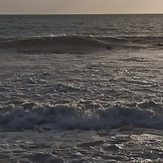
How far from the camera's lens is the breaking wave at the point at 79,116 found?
343 inches

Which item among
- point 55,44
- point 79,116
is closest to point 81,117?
point 79,116

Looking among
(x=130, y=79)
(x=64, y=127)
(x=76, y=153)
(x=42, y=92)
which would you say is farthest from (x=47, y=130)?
(x=130, y=79)

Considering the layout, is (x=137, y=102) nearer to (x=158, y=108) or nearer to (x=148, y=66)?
(x=158, y=108)

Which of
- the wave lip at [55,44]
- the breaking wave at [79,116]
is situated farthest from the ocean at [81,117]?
the wave lip at [55,44]

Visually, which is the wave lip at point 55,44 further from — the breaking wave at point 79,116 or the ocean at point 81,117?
the breaking wave at point 79,116

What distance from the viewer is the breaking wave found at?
28.6ft

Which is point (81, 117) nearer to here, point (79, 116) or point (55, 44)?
point (79, 116)

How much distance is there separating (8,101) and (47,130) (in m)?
2.42

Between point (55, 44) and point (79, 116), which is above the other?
point (55, 44)

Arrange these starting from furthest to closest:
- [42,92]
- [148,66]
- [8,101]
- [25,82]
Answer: [148,66] < [25,82] < [42,92] < [8,101]

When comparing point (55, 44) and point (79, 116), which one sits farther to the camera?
point (55, 44)

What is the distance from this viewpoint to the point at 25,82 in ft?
43.6

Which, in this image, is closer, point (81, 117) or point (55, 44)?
point (81, 117)

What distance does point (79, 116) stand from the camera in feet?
29.8
